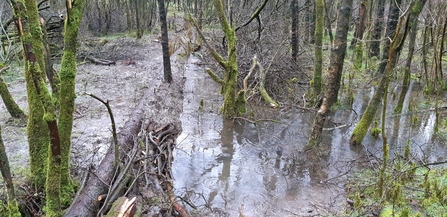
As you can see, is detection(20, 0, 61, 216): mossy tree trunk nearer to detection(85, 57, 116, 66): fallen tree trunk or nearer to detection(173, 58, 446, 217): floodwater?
detection(173, 58, 446, 217): floodwater

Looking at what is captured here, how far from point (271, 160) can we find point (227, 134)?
169 cm

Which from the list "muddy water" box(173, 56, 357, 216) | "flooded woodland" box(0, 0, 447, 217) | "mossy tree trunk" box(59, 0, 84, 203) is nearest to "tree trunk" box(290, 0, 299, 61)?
"flooded woodland" box(0, 0, 447, 217)

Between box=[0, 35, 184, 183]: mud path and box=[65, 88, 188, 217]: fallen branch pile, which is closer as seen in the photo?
box=[65, 88, 188, 217]: fallen branch pile

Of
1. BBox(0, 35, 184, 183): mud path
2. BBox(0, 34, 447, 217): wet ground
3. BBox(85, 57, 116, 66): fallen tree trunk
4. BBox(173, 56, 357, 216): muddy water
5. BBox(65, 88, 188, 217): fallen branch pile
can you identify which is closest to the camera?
BBox(65, 88, 188, 217): fallen branch pile

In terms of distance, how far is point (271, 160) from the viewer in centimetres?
700

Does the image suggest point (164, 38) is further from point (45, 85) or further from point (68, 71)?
point (45, 85)

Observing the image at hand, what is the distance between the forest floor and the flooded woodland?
5cm

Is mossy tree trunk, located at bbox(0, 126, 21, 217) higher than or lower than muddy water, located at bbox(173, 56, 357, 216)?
higher

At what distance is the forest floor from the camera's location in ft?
20.6

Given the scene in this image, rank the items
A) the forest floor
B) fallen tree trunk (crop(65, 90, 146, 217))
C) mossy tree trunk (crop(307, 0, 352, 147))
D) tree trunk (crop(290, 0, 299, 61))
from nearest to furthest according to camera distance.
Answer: fallen tree trunk (crop(65, 90, 146, 217)) → the forest floor → mossy tree trunk (crop(307, 0, 352, 147)) → tree trunk (crop(290, 0, 299, 61))

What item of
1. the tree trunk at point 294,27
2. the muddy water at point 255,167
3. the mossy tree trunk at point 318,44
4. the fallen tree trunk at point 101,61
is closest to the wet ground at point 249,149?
the muddy water at point 255,167

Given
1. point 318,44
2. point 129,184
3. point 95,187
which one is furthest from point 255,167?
point 318,44

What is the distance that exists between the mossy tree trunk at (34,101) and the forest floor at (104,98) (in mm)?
535

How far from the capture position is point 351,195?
540cm
